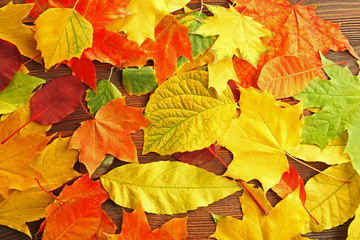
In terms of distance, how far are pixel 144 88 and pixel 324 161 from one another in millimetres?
411

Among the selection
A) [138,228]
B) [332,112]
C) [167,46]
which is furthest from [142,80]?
[332,112]

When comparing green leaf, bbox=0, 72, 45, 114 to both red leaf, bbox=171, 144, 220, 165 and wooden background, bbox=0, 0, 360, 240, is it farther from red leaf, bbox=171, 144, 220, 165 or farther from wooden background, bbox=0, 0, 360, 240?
red leaf, bbox=171, 144, 220, 165

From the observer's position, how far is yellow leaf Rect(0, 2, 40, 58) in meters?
0.71

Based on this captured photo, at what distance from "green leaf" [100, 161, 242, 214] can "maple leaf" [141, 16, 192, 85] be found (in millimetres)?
187

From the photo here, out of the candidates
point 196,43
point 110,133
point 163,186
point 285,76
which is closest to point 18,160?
point 110,133

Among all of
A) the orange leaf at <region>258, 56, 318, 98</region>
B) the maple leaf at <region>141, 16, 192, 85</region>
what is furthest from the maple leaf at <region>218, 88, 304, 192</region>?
the maple leaf at <region>141, 16, 192, 85</region>

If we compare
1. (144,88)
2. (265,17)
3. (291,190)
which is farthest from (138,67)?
(291,190)

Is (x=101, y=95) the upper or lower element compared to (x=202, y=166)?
upper

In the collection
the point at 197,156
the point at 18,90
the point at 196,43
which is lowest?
the point at 197,156

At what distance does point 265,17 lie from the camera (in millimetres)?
773

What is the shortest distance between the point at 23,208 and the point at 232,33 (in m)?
0.55

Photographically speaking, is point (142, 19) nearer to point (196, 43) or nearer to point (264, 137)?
point (196, 43)

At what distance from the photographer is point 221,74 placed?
0.75 m

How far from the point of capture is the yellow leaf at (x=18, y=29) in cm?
71
